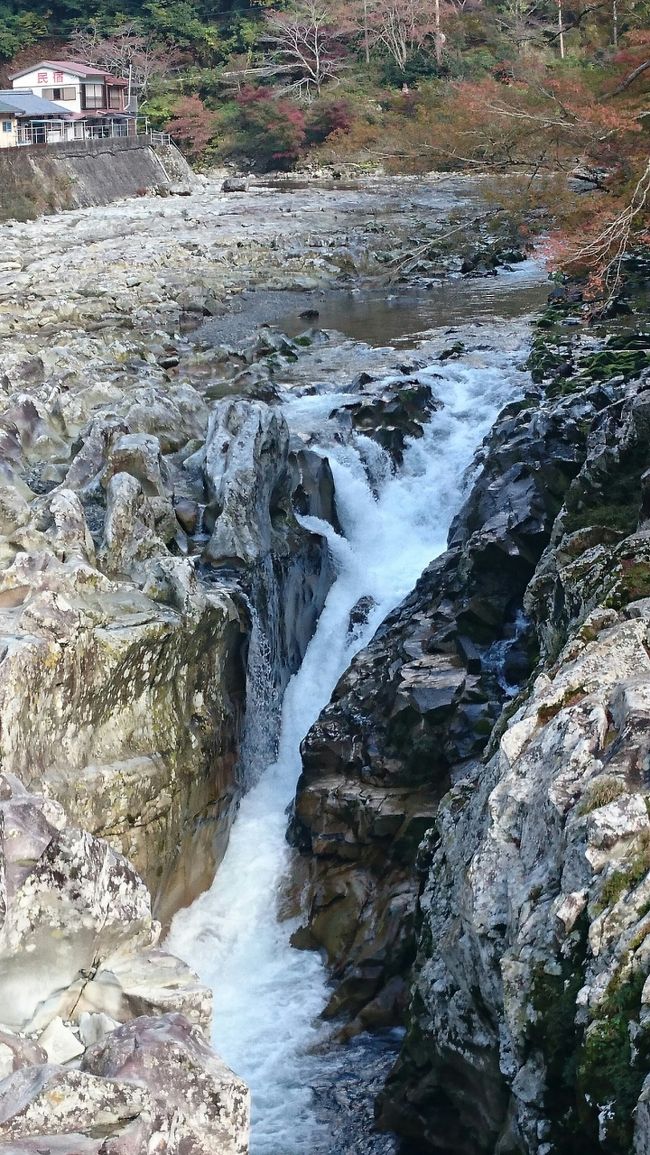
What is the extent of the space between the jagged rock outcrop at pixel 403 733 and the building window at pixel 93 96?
4898 centimetres

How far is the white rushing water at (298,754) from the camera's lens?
328 inches

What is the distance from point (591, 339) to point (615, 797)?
1566cm

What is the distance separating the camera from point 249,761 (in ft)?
37.4

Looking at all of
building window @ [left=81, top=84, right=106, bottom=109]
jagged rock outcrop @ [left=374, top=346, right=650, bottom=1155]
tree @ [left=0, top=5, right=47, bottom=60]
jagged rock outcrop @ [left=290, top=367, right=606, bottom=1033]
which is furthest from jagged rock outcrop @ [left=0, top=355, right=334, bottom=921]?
tree @ [left=0, top=5, right=47, bottom=60]

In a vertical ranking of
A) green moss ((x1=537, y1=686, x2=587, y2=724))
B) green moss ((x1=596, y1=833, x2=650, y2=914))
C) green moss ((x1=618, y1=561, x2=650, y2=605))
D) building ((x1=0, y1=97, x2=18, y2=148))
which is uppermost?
building ((x1=0, y1=97, x2=18, y2=148))

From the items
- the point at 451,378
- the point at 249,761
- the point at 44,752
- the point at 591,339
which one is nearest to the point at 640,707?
the point at 44,752

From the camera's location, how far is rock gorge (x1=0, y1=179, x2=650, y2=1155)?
5.16m

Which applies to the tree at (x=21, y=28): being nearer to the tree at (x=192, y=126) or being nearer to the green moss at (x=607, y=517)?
the tree at (x=192, y=126)

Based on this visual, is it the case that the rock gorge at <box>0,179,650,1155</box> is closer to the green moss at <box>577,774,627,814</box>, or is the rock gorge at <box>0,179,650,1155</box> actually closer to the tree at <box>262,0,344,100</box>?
the green moss at <box>577,774,627,814</box>

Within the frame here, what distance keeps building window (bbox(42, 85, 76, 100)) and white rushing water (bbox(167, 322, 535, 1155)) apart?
40992 millimetres

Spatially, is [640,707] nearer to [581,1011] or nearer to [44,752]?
[581,1011]

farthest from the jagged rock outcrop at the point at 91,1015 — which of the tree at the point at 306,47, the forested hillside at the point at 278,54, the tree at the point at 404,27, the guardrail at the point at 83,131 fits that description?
the tree at the point at 306,47

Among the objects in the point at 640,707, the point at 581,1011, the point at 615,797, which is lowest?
the point at 581,1011

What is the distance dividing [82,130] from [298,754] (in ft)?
150
